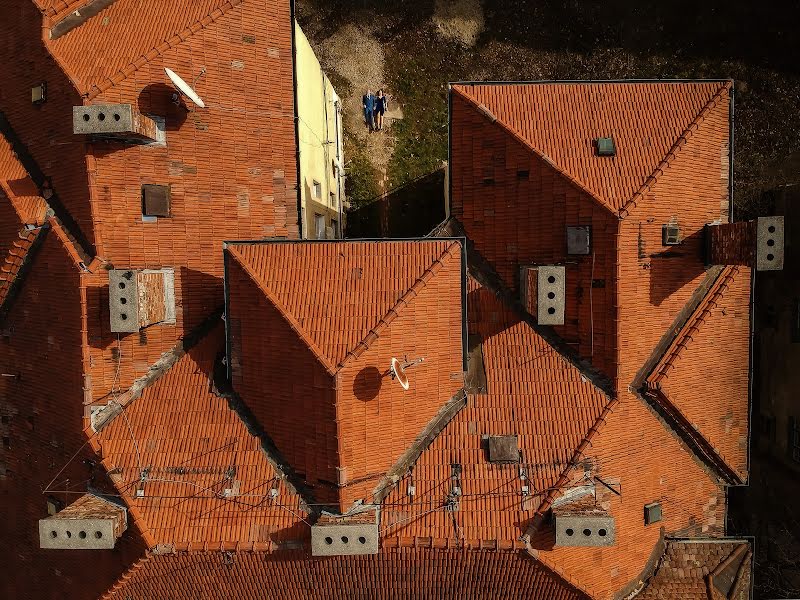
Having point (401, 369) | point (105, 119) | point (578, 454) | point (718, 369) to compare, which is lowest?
point (578, 454)

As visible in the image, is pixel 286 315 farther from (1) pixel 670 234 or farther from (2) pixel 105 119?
(1) pixel 670 234

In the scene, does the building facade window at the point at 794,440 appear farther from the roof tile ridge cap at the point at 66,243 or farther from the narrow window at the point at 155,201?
the roof tile ridge cap at the point at 66,243

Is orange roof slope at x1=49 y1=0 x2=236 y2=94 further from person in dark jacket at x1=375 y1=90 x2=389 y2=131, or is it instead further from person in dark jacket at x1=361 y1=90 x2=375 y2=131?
person in dark jacket at x1=375 y1=90 x2=389 y2=131

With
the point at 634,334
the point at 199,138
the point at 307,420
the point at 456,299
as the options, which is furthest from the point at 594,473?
the point at 199,138

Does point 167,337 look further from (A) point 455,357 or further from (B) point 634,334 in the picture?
(B) point 634,334

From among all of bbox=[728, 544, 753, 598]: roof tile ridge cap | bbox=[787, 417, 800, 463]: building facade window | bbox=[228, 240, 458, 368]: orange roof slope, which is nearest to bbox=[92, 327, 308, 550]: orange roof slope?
bbox=[228, 240, 458, 368]: orange roof slope

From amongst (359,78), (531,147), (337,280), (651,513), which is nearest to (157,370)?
(337,280)

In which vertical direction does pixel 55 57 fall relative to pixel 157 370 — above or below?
above
